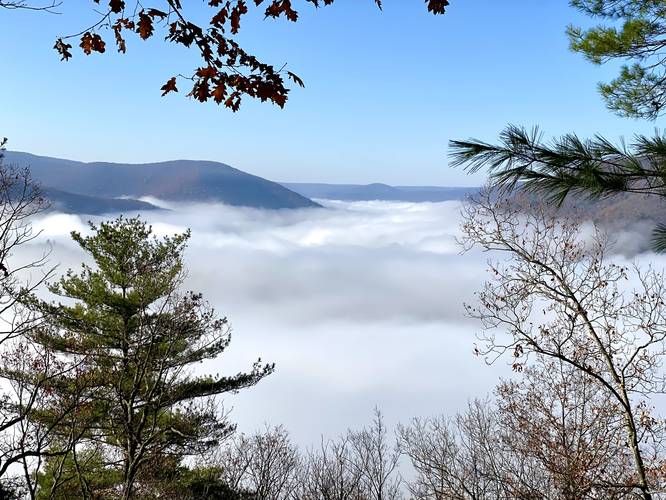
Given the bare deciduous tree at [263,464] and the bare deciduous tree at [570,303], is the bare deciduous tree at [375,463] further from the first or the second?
the bare deciduous tree at [570,303]

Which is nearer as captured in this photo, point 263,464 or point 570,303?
point 570,303

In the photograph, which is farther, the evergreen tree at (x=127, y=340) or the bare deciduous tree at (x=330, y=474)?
the bare deciduous tree at (x=330, y=474)

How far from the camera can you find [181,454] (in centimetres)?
1546

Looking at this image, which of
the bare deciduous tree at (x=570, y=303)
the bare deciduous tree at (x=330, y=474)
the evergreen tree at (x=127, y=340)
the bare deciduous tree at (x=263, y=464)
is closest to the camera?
the bare deciduous tree at (x=570, y=303)

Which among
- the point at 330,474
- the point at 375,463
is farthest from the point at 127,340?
the point at 375,463

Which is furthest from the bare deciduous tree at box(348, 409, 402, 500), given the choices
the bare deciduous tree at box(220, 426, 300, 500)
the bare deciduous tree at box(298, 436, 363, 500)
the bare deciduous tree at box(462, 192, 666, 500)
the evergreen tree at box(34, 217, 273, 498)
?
the bare deciduous tree at box(462, 192, 666, 500)

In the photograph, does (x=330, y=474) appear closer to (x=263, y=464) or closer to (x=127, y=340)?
(x=263, y=464)

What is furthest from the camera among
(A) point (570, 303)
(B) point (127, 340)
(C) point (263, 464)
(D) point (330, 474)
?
(D) point (330, 474)

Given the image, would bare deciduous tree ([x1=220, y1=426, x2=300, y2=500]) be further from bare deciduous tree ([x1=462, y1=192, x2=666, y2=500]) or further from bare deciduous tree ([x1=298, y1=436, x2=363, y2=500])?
bare deciduous tree ([x1=462, y1=192, x2=666, y2=500])

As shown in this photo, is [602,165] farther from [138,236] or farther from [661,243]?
[138,236]

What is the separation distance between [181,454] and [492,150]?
13091 millimetres

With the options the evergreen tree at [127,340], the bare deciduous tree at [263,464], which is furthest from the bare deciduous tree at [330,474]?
the evergreen tree at [127,340]

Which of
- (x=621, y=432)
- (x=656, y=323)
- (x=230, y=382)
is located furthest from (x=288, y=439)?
(x=656, y=323)

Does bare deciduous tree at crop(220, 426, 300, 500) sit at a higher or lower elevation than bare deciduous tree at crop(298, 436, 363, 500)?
higher
